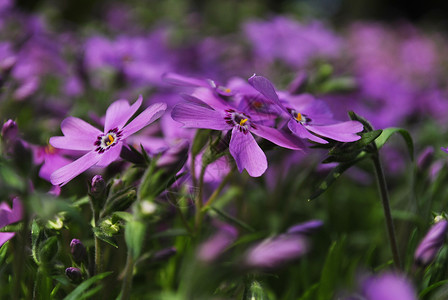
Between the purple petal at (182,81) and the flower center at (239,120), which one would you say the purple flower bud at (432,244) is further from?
the purple petal at (182,81)

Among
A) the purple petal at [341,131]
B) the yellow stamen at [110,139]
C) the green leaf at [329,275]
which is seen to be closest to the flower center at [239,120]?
the purple petal at [341,131]

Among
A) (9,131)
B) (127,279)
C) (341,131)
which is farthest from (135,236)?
(341,131)

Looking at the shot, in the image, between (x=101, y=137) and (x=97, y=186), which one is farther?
(x=101, y=137)

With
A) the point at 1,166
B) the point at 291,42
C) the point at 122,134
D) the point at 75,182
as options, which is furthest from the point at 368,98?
the point at 1,166

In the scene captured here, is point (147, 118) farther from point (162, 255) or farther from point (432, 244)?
point (432, 244)

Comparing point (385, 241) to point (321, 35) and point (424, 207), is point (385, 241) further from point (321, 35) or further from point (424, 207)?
point (321, 35)

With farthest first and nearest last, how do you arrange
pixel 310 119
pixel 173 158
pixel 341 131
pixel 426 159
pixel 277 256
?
pixel 426 159, pixel 310 119, pixel 341 131, pixel 173 158, pixel 277 256

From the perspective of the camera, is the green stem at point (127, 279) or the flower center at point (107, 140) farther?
the flower center at point (107, 140)
